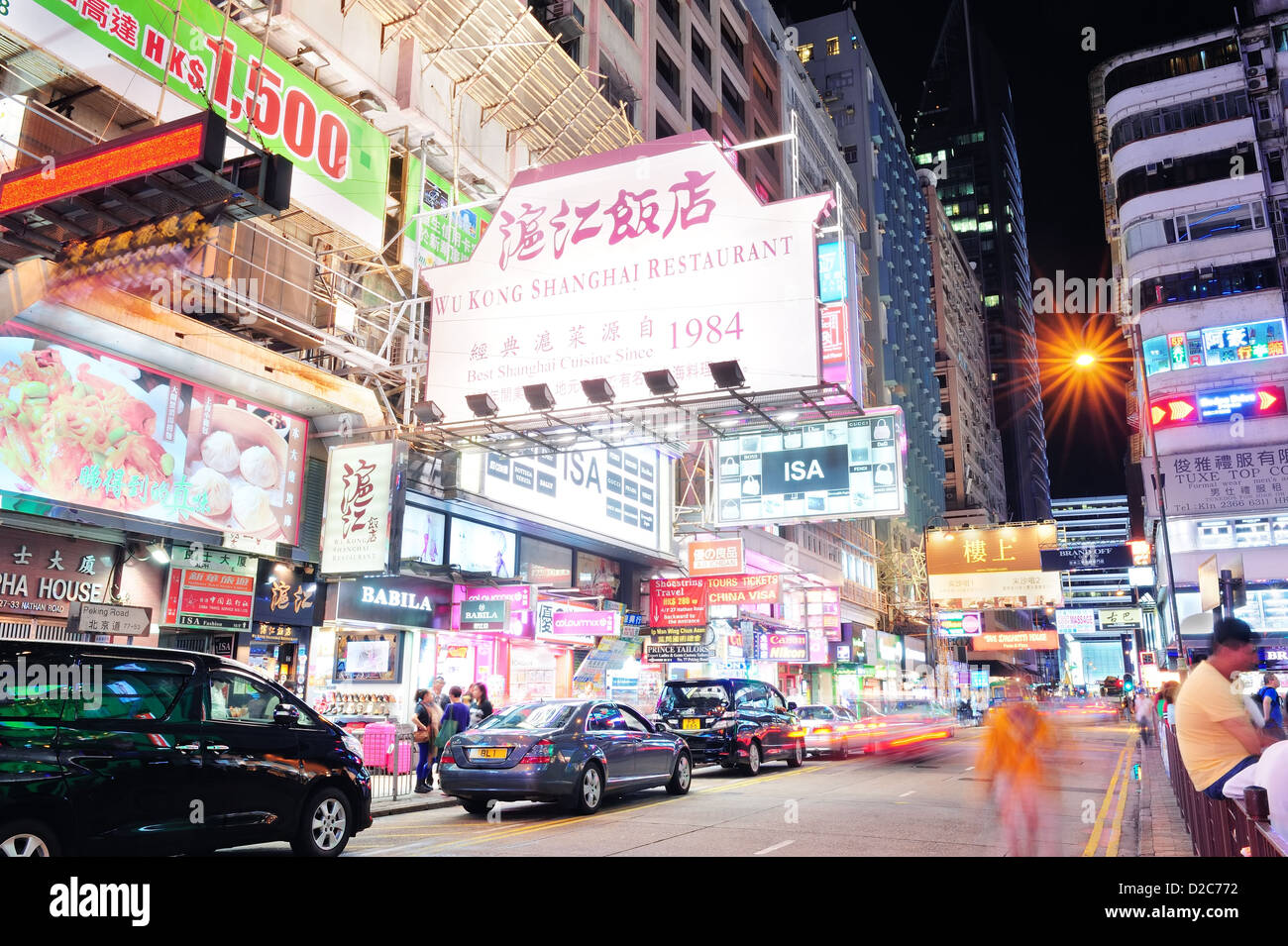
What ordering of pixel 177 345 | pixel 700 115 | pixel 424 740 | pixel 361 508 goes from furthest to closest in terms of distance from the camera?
pixel 700 115 → pixel 361 508 → pixel 424 740 → pixel 177 345

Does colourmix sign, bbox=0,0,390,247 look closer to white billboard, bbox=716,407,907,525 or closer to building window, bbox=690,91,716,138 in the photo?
white billboard, bbox=716,407,907,525

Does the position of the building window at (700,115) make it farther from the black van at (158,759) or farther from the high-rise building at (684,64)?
the black van at (158,759)

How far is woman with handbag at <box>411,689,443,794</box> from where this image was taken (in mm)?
15023

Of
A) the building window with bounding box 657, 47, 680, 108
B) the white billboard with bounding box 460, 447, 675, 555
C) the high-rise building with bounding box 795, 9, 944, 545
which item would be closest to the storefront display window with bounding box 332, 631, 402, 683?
the white billboard with bounding box 460, 447, 675, 555

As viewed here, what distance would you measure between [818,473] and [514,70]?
11.6 metres

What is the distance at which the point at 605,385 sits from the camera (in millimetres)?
13969

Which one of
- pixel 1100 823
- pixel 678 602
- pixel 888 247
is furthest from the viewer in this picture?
pixel 888 247

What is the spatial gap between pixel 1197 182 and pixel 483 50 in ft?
144

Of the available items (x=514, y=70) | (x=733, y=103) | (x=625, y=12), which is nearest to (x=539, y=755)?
(x=514, y=70)

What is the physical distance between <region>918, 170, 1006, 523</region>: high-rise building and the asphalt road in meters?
76.6

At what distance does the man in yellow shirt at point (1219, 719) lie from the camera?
553 cm

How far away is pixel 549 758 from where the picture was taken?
12180 millimetres

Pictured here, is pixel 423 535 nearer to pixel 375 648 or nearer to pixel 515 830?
pixel 375 648
